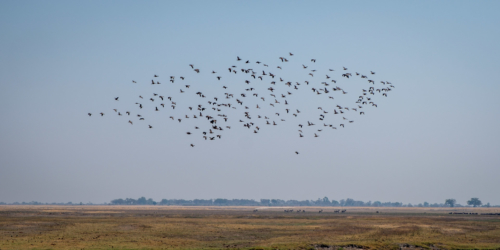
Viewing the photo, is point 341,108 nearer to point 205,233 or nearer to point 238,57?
point 238,57

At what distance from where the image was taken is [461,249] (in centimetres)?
4734

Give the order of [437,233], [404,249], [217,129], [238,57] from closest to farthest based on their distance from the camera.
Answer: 1. [238,57]
2. [404,249]
3. [217,129]
4. [437,233]

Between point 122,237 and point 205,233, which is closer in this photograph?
point 122,237

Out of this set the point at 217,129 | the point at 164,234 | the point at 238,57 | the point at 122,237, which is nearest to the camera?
the point at 238,57

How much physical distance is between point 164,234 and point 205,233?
623 centimetres

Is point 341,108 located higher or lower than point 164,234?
higher

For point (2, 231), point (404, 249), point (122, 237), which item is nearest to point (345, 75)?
point (404, 249)

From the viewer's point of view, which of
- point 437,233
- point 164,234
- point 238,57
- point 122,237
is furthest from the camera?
point 437,233

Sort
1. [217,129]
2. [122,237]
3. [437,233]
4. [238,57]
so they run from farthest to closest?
[437,233]
[122,237]
[217,129]
[238,57]

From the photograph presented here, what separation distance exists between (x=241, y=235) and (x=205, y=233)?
5727mm

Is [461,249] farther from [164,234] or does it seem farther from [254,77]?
[164,234]

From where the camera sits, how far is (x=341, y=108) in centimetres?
4894

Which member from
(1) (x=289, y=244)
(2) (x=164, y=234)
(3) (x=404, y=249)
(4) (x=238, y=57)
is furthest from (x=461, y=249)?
(2) (x=164, y=234)

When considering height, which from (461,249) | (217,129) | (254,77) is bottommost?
(461,249)
